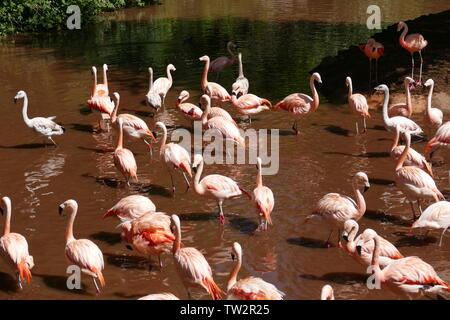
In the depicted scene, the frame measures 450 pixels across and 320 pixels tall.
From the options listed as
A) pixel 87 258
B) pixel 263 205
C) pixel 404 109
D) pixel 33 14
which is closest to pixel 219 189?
pixel 263 205

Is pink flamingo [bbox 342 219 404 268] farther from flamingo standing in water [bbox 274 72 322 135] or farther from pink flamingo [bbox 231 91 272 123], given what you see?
pink flamingo [bbox 231 91 272 123]

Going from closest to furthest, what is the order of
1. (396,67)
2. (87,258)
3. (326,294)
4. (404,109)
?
(326,294) < (87,258) < (404,109) < (396,67)

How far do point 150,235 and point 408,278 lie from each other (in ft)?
9.29

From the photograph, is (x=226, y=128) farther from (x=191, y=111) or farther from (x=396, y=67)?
(x=396, y=67)

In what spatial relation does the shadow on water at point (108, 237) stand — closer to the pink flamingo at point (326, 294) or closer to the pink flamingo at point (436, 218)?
the pink flamingo at point (326, 294)

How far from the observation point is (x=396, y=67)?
13.8m

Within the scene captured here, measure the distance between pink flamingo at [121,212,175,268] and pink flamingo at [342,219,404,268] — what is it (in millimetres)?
1987

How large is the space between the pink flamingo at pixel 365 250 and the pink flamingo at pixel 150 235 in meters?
1.99

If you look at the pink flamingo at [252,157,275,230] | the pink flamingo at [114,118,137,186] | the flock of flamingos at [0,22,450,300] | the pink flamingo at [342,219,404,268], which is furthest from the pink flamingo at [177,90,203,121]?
the pink flamingo at [342,219,404,268]

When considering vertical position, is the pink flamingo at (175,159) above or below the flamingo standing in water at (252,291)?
above

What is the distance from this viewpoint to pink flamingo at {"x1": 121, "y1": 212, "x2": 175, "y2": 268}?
6959mm

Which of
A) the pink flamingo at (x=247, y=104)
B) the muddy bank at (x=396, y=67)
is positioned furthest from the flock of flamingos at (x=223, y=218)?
the muddy bank at (x=396, y=67)

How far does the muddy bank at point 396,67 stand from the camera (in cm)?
1285

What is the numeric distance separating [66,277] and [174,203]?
232cm
